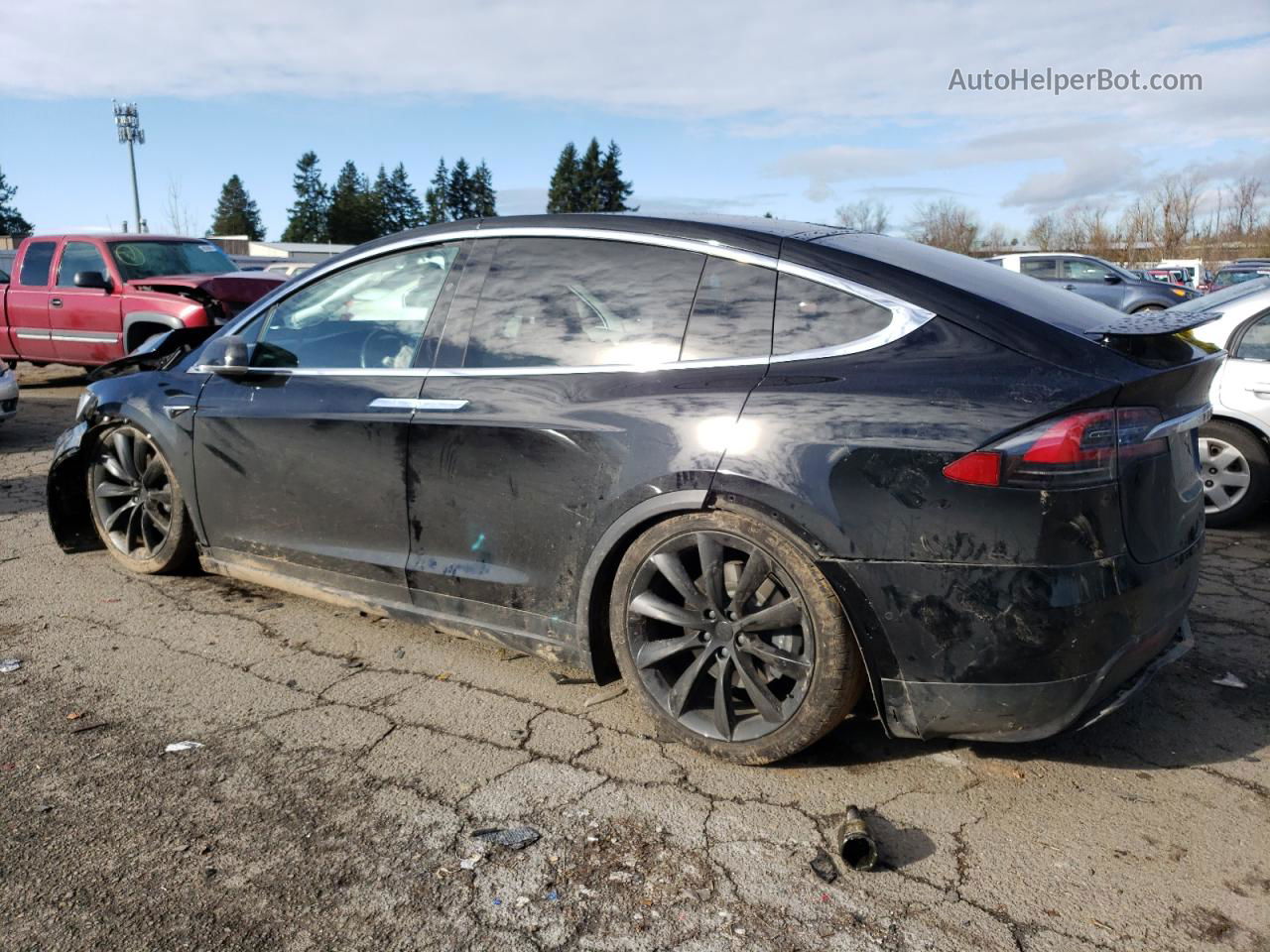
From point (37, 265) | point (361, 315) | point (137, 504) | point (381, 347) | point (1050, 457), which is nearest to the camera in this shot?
point (1050, 457)

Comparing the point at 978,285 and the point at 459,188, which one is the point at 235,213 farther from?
the point at 978,285

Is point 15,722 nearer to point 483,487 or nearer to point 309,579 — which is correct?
point 309,579

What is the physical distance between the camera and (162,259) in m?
11.1

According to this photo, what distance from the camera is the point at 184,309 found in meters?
10.1

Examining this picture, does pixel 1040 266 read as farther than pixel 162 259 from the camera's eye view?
Yes

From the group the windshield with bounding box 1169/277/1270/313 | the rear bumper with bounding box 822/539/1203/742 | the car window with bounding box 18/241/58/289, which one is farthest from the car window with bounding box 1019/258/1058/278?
the rear bumper with bounding box 822/539/1203/742

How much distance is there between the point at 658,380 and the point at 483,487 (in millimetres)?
752

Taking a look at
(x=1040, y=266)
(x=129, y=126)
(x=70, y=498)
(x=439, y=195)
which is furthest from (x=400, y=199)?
(x=70, y=498)

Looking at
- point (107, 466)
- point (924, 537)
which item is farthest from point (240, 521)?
point (924, 537)

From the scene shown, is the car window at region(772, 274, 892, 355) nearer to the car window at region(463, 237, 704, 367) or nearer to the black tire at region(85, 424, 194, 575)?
the car window at region(463, 237, 704, 367)

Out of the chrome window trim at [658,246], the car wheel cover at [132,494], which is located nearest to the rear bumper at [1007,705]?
the chrome window trim at [658,246]

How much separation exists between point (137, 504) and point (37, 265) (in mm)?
8723

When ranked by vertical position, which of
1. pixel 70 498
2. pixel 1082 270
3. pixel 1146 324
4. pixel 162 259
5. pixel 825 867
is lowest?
pixel 825 867

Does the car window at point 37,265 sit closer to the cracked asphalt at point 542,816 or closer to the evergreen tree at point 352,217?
the cracked asphalt at point 542,816
